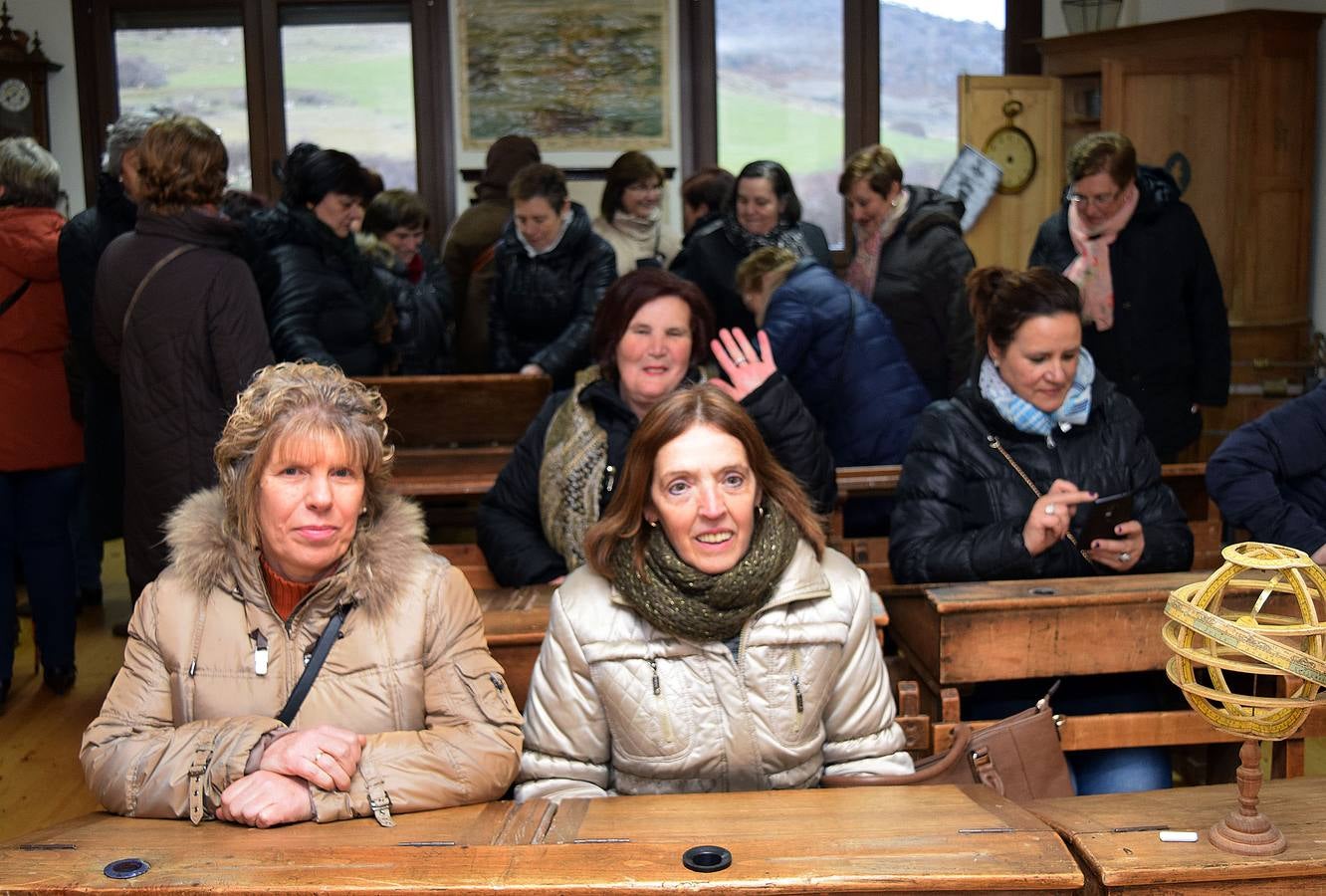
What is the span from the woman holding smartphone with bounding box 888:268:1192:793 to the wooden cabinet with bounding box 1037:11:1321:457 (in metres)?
4.02

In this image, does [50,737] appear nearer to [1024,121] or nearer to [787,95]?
[1024,121]

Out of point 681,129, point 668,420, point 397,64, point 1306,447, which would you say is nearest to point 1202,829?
point 668,420

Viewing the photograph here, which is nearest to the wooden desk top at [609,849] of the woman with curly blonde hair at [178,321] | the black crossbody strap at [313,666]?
the black crossbody strap at [313,666]

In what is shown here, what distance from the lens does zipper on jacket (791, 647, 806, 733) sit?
244 cm

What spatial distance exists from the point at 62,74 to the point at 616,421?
7493 mm

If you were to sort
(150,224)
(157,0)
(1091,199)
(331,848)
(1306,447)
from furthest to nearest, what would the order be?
(157,0)
(1091,199)
(150,224)
(1306,447)
(331,848)

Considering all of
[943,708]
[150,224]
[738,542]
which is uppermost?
[150,224]

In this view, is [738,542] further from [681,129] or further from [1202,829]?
[681,129]

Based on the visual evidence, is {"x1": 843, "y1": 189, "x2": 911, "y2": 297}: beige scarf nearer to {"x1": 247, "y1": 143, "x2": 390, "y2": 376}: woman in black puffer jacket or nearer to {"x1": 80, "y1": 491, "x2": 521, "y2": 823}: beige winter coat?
{"x1": 247, "y1": 143, "x2": 390, "y2": 376}: woman in black puffer jacket

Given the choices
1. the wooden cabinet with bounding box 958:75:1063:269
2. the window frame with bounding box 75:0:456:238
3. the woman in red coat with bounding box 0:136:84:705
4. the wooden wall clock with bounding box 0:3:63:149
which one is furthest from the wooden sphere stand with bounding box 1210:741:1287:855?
the wooden wall clock with bounding box 0:3:63:149

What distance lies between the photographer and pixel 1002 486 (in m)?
3.30

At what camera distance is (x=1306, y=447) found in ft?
10.9

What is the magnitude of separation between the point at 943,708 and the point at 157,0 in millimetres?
8293

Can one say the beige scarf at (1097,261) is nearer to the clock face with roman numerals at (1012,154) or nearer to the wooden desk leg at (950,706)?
the wooden desk leg at (950,706)
